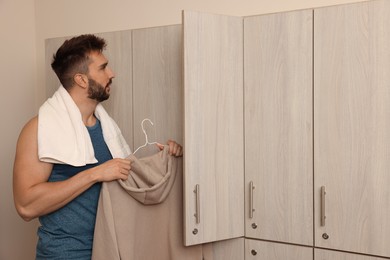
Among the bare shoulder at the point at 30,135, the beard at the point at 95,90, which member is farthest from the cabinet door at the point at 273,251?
the bare shoulder at the point at 30,135

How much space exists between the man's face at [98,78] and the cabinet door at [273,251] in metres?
0.92

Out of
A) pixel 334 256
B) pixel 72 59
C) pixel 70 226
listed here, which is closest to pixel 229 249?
pixel 334 256

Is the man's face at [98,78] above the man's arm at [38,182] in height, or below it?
above

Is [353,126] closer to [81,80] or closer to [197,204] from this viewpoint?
[197,204]

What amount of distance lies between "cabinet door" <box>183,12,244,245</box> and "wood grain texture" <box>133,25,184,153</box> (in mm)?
218

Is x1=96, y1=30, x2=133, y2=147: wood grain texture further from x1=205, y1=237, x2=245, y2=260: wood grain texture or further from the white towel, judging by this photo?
x1=205, y1=237, x2=245, y2=260: wood grain texture

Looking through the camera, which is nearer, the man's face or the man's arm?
the man's arm

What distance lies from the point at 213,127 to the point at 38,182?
29.9 inches

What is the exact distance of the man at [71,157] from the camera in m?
2.51

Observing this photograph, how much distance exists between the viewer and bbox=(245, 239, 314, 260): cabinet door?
8.59 ft

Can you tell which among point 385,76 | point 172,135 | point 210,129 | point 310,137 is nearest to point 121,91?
point 172,135

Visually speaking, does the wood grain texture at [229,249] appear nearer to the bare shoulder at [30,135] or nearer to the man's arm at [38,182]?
the man's arm at [38,182]

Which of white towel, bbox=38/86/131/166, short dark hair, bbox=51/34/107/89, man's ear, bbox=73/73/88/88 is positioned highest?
short dark hair, bbox=51/34/107/89

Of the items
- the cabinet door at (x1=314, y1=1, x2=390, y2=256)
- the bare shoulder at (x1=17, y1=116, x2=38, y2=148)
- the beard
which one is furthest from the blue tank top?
the cabinet door at (x1=314, y1=1, x2=390, y2=256)
